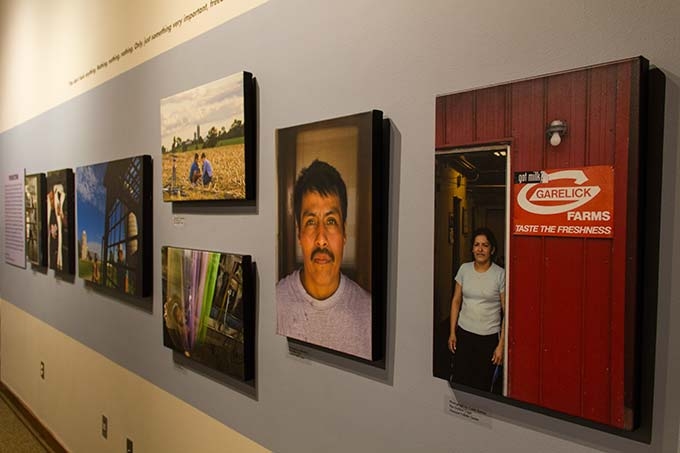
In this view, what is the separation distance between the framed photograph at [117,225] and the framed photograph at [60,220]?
Answer: 15cm

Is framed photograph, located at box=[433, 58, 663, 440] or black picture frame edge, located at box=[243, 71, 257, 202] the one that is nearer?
framed photograph, located at box=[433, 58, 663, 440]

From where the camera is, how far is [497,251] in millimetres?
975

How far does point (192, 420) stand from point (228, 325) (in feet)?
1.86

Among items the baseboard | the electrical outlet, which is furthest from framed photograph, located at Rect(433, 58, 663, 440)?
the baseboard

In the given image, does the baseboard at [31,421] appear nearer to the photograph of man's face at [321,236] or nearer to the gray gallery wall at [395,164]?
the gray gallery wall at [395,164]

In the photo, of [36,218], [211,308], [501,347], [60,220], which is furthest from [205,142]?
[36,218]

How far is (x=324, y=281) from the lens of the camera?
1350 mm

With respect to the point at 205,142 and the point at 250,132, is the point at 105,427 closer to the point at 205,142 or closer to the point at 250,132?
the point at 205,142

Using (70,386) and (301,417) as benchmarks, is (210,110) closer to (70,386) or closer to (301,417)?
(301,417)

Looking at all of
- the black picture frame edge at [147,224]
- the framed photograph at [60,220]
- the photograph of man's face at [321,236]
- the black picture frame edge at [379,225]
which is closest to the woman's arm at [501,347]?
the black picture frame edge at [379,225]

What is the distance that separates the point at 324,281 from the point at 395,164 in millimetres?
374

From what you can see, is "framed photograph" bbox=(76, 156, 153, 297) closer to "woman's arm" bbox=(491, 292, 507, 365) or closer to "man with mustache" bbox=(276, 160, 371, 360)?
"man with mustache" bbox=(276, 160, 371, 360)

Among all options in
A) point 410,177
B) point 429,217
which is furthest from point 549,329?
point 410,177

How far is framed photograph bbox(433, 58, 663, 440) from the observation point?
2.69 feet
